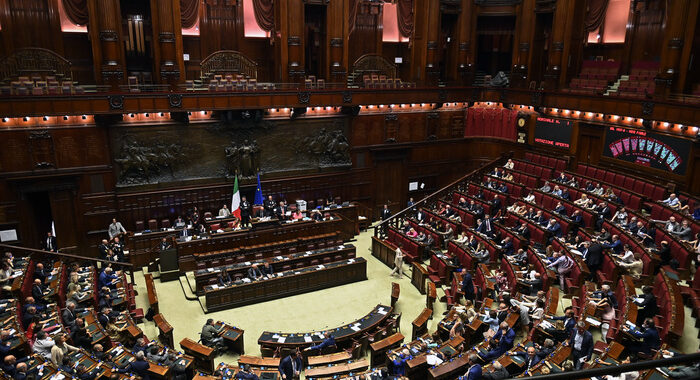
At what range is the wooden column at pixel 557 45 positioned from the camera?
19.4 metres

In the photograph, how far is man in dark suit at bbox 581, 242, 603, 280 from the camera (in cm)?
1195

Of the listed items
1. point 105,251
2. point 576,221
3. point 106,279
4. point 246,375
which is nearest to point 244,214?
point 105,251

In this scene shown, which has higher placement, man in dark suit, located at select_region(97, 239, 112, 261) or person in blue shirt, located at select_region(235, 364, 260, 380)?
man in dark suit, located at select_region(97, 239, 112, 261)

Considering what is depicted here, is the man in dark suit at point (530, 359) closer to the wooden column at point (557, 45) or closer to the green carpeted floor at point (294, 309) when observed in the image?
the green carpeted floor at point (294, 309)

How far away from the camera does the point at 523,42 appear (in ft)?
69.0

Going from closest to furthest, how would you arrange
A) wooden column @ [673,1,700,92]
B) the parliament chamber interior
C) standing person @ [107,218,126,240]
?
the parliament chamber interior < wooden column @ [673,1,700,92] < standing person @ [107,218,126,240]

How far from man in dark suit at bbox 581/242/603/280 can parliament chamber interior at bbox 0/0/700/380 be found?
62 millimetres

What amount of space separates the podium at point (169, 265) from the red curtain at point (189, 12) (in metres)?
8.60

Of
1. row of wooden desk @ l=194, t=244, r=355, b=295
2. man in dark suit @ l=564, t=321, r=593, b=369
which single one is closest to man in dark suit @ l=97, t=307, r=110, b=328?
row of wooden desk @ l=194, t=244, r=355, b=295

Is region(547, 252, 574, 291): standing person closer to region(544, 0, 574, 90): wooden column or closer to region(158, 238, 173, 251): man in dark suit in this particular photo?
region(544, 0, 574, 90): wooden column

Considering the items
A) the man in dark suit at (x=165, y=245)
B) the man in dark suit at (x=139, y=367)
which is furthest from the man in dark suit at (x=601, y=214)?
the man in dark suit at (x=165, y=245)

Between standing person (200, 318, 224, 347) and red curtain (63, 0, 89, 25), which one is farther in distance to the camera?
red curtain (63, 0, 89, 25)

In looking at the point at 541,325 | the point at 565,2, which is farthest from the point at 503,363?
the point at 565,2

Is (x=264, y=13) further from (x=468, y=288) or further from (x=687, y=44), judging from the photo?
(x=687, y=44)
